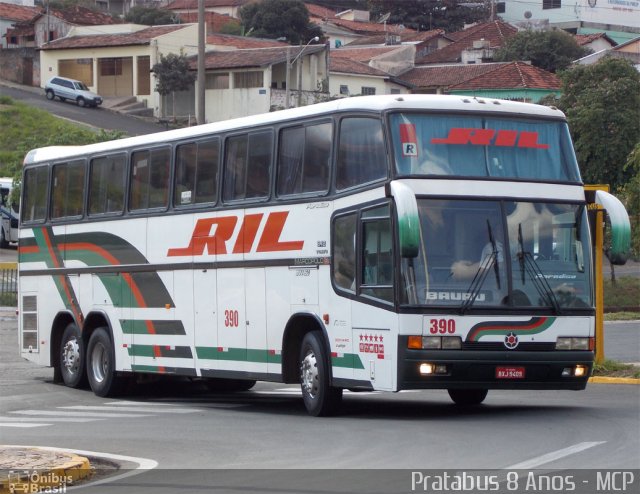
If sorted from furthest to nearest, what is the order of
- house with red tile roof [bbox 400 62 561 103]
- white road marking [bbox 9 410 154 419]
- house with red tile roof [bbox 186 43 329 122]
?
house with red tile roof [bbox 186 43 329 122], house with red tile roof [bbox 400 62 561 103], white road marking [bbox 9 410 154 419]

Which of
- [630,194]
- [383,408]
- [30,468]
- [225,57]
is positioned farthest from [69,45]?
[30,468]

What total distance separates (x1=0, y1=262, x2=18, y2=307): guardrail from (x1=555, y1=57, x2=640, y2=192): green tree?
25.0 metres

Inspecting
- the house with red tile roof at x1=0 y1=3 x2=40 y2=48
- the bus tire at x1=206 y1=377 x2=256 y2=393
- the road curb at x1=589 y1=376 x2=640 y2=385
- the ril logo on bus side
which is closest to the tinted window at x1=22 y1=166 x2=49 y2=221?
the bus tire at x1=206 y1=377 x2=256 y2=393

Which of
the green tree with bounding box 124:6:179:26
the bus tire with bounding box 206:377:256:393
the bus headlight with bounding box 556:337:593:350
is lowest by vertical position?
the bus tire with bounding box 206:377:256:393

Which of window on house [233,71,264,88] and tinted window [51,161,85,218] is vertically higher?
window on house [233,71,264,88]

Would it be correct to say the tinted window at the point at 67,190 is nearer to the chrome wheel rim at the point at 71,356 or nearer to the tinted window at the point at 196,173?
the chrome wheel rim at the point at 71,356

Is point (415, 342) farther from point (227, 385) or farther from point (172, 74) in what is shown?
point (172, 74)

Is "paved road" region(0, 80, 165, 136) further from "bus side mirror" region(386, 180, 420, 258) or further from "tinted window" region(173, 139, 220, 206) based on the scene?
"bus side mirror" region(386, 180, 420, 258)

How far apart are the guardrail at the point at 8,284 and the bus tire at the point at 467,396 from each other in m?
25.5

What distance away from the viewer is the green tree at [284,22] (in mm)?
98188

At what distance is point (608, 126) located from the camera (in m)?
53.7

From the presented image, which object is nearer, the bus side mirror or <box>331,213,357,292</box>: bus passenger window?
the bus side mirror

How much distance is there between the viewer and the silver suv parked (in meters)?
77.4

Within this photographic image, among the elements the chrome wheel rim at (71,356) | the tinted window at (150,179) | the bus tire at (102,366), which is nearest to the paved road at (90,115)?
the chrome wheel rim at (71,356)
